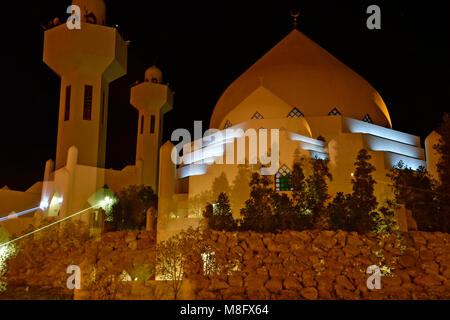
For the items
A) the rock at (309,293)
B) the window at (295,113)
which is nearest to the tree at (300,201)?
the rock at (309,293)

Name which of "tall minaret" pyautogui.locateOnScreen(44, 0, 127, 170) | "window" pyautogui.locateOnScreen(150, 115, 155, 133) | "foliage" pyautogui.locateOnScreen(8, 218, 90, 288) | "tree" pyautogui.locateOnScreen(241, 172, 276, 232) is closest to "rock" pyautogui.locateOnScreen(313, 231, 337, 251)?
"tree" pyautogui.locateOnScreen(241, 172, 276, 232)

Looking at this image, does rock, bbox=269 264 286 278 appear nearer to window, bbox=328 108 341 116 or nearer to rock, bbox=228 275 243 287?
rock, bbox=228 275 243 287

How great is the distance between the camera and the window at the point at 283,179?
56.1ft

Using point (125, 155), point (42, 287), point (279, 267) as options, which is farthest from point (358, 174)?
point (125, 155)

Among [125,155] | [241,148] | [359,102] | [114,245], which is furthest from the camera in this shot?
[125,155]

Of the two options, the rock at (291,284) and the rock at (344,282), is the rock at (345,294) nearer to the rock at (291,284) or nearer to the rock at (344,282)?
the rock at (344,282)

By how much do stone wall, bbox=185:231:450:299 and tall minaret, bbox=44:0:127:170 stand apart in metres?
8.12

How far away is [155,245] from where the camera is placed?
14609 mm

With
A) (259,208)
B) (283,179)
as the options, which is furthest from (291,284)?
(283,179)

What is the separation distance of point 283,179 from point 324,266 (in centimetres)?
464

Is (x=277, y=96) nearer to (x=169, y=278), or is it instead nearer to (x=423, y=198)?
(x=423, y=198)

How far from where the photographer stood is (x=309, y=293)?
41.5 feet

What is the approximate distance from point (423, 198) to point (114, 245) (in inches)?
351

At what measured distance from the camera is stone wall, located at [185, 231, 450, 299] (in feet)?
41.8
